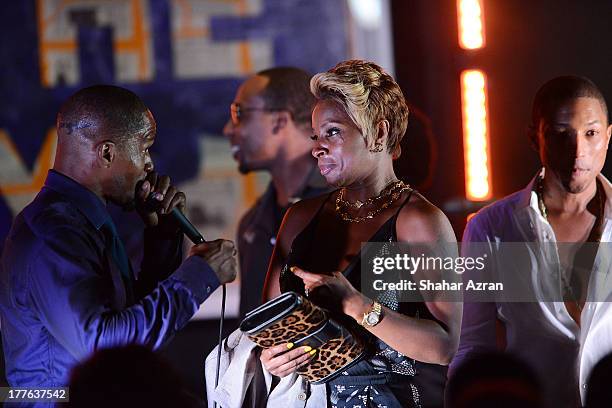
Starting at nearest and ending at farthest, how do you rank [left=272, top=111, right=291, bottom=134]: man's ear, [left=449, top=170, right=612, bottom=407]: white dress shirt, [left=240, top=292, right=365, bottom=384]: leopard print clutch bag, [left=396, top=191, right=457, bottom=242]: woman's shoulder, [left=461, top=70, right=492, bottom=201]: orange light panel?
[left=240, top=292, right=365, bottom=384]: leopard print clutch bag < [left=396, top=191, right=457, bottom=242]: woman's shoulder < [left=449, top=170, right=612, bottom=407]: white dress shirt < [left=461, top=70, right=492, bottom=201]: orange light panel < [left=272, top=111, right=291, bottom=134]: man's ear

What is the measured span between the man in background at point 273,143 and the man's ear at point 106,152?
1.77 m

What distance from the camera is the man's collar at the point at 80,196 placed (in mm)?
2877

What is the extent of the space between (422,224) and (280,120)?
77.5 inches

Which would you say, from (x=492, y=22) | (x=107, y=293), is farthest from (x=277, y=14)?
(x=107, y=293)

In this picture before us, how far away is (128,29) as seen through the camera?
495 cm

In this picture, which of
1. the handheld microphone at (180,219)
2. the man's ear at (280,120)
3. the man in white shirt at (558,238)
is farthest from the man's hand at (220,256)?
the man's ear at (280,120)

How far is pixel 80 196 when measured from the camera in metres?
2.89

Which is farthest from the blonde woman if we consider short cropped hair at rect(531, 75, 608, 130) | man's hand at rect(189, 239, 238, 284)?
short cropped hair at rect(531, 75, 608, 130)

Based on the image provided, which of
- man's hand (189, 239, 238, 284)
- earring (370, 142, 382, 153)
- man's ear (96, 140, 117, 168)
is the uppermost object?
man's ear (96, 140, 117, 168)

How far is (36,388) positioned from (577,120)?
2208 millimetres

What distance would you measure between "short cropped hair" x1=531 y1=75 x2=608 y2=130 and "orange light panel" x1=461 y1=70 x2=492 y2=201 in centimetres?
39

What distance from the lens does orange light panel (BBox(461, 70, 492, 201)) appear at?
173 inches

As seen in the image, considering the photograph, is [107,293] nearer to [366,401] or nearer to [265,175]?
[366,401]

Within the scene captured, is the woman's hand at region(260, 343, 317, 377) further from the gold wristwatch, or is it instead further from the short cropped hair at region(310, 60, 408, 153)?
the short cropped hair at region(310, 60, 408, 153)
